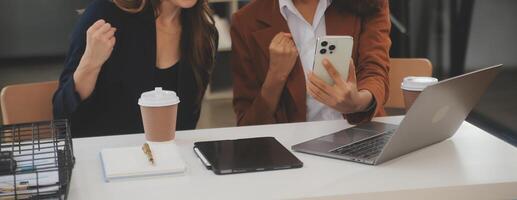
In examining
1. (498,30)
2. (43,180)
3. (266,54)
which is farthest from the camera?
(498,30)

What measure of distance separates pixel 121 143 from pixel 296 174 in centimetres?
42

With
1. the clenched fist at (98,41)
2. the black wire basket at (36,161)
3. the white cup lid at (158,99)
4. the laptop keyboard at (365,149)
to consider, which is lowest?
the laptop keyboard at (365,149)

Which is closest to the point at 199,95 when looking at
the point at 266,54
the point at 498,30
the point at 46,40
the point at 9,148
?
the point at 266,54

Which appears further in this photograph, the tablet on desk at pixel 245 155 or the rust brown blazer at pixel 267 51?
the rust brown blazer at pixel 267 51

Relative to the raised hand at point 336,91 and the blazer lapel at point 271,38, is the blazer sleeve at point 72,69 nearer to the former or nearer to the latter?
the blazer lapel at point 271,38

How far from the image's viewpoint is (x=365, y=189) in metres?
1.13

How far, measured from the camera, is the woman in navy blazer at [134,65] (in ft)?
5.63

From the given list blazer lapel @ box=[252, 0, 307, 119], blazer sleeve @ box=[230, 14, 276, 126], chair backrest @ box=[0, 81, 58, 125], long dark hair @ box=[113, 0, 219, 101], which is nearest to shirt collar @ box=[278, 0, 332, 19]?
blazer lapel @ box=[252, 0, 307, 119]

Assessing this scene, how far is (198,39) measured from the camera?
6.21ft

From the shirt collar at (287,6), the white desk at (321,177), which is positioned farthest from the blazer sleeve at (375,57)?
the white desk at (321,177)

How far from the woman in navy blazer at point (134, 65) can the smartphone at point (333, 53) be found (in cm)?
46

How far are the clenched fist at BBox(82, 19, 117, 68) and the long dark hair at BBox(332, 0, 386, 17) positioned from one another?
2.12 feet

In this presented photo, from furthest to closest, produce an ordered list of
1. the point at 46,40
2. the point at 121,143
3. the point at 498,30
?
the point at 46,40 → the point at 498,30 → the point at 121,143

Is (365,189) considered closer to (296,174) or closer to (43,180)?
(296,174)
